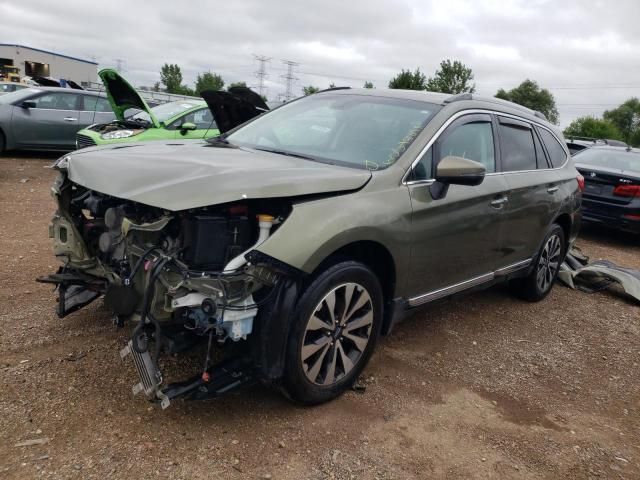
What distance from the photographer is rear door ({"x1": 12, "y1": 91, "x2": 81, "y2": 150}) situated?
10805 mm

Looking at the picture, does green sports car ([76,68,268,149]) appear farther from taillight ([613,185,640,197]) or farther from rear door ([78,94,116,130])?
taillight ([613,185,640,197])

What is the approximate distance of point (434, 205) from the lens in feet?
11.4

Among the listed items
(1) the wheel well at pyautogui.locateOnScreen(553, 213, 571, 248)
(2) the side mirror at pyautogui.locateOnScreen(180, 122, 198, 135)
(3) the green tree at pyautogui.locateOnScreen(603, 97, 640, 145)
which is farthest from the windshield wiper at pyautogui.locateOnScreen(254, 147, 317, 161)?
(3) the green tree at pyautogui.locateOnScreen(603, 97, 640, 145)

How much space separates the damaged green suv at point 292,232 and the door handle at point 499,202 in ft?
0.05

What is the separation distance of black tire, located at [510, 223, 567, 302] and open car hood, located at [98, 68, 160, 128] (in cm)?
544

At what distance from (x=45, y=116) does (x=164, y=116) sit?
3231 mm

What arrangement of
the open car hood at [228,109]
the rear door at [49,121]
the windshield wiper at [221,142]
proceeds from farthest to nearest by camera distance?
the rear door at [49,121] → the open car hood at [228,109] → the windshield wiper at [221,142]

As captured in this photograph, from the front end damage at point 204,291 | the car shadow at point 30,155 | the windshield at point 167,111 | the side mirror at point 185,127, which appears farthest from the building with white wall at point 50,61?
the front end damage at point 204,291

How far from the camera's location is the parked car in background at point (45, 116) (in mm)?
10672

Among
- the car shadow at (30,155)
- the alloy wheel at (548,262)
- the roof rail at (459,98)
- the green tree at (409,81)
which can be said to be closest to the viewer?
the roof rail at (459,98)

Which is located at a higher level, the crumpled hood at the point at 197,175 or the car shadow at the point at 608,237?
the crumpled hood at the point at 197,175

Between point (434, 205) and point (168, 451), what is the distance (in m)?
2.08

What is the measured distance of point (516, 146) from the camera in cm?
455

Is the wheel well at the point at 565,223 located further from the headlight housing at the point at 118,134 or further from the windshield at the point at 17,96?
the windshield at the point at 17,96
